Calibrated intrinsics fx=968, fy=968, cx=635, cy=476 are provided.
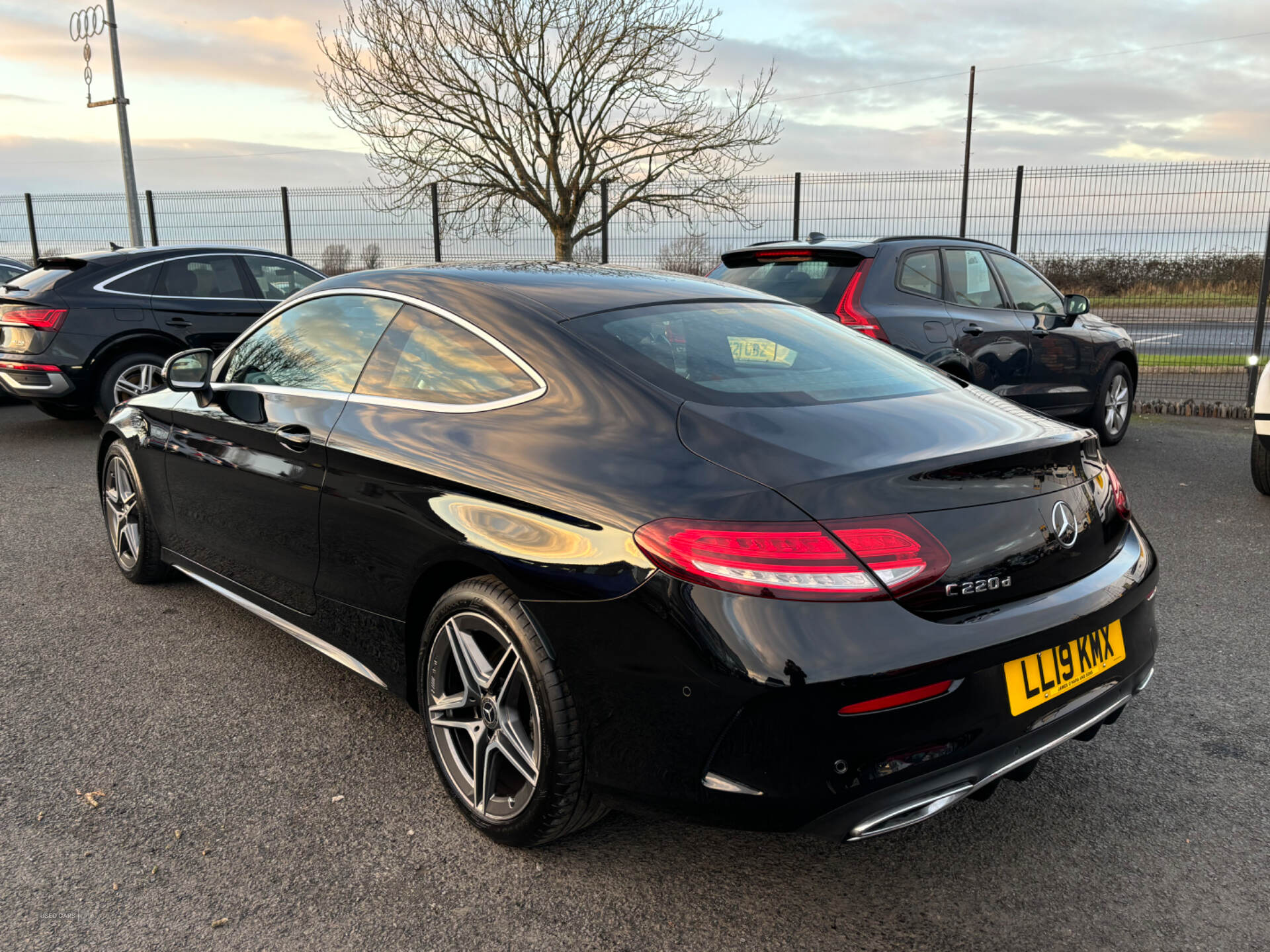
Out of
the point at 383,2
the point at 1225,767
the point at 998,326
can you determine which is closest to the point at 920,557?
the point at 1225,767

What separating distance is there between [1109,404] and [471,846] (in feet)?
23.6

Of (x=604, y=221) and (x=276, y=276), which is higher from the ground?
Answer: (x=604, y=221)

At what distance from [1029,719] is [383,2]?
17.9m

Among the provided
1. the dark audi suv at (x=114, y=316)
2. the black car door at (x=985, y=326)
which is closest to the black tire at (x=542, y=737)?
the black car door at (x=985, y=326)

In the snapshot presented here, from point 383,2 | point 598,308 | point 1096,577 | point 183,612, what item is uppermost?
point 383,2

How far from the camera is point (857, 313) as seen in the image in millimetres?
6121

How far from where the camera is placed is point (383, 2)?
16859 millimetres

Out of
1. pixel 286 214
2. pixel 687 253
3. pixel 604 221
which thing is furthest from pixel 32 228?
pixel 687 253

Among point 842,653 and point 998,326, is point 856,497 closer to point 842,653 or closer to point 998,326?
point 842,653

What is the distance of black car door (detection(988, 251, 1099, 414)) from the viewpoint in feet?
23.7

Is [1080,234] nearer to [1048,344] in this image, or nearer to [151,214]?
[1048,344]

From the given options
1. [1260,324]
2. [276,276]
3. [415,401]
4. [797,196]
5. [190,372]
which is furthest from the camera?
[797,196]

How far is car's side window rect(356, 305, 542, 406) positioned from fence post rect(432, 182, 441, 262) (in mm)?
12587

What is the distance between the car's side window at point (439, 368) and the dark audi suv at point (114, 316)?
611 cm
